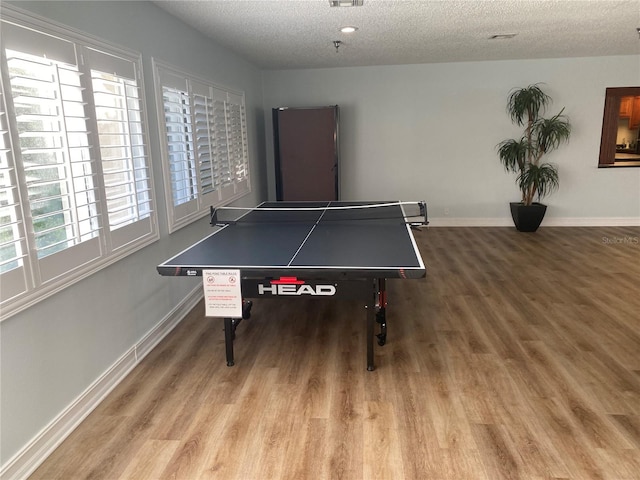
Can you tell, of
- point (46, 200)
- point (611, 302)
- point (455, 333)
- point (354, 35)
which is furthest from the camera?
point (354, 35)

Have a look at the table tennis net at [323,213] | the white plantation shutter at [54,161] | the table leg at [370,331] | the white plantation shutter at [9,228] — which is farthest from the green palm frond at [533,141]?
the white plantation shutter at [9,228]

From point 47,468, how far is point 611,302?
4085 mm

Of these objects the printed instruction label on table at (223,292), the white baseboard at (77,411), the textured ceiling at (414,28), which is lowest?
the white baseboard at (77,411)

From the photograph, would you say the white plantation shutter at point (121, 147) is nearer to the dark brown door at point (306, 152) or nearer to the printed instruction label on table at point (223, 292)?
the printed instruction label on table at point (223, 292)

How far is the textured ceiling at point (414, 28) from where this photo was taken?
11.2 feet

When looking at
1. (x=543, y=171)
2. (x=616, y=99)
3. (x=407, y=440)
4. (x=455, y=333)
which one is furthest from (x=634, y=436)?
(x=616, y=99)

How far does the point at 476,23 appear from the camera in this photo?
13.2 feet

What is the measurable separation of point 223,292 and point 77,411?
37.1 inches

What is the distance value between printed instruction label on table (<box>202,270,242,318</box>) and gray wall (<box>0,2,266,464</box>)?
652 mm

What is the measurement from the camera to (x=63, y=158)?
7.22 feet

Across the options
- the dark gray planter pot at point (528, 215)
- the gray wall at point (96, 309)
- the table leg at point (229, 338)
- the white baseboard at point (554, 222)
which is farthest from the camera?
the white baseboard at point (554, 222)

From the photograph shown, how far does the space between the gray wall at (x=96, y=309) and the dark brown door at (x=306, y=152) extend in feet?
7.55

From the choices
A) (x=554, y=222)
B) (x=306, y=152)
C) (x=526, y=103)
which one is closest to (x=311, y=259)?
(x=306, y=152)

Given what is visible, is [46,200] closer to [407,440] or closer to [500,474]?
[407,440]
